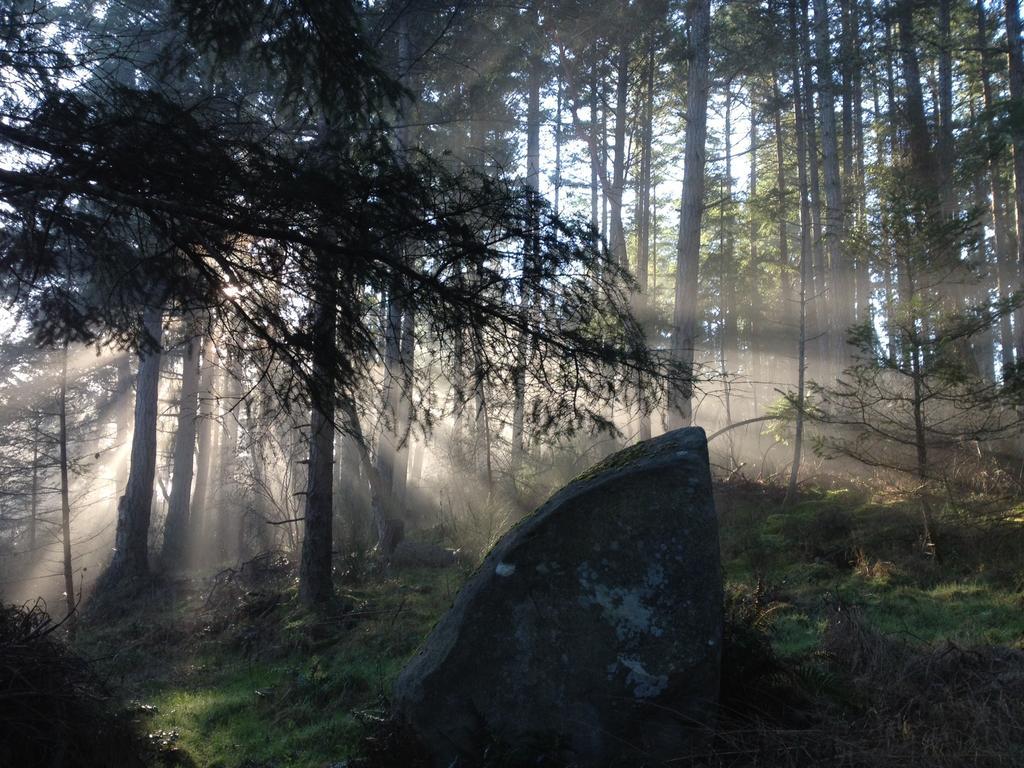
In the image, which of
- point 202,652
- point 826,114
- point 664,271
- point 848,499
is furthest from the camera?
point 664,271

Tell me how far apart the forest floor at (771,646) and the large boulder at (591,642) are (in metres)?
0.39

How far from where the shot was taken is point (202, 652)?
10.2 m

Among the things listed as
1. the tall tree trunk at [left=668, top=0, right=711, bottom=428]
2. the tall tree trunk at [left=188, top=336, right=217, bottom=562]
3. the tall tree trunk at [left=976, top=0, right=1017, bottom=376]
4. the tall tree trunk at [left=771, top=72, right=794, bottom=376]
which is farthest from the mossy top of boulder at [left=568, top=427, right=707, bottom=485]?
the tall tree trunk at [left=976, top=0, right=1017, bottom=376]

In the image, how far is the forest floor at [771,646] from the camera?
4.12 m

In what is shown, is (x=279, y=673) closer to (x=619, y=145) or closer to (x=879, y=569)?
(x=879, y=569)

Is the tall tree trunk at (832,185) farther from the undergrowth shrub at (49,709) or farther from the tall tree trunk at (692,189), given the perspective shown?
the undergrowth shrub at (49,709)

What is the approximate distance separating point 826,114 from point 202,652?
18657mm

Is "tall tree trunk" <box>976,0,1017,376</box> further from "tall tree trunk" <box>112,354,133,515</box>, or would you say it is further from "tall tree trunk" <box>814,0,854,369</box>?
"tall tree trunk" <box>112,354,133,515</box>

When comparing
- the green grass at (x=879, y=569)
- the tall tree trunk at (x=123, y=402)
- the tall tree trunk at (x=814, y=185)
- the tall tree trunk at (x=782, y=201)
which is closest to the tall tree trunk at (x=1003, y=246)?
the tall tree trunk at (x=814, y=185)

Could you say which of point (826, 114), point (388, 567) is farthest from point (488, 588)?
point (826, 114)

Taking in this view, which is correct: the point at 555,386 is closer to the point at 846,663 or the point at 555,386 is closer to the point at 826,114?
the point at 846,663

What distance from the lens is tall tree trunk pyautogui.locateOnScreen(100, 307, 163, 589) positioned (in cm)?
1692

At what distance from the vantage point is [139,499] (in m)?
17.7

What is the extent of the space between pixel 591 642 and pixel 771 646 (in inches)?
80.6
